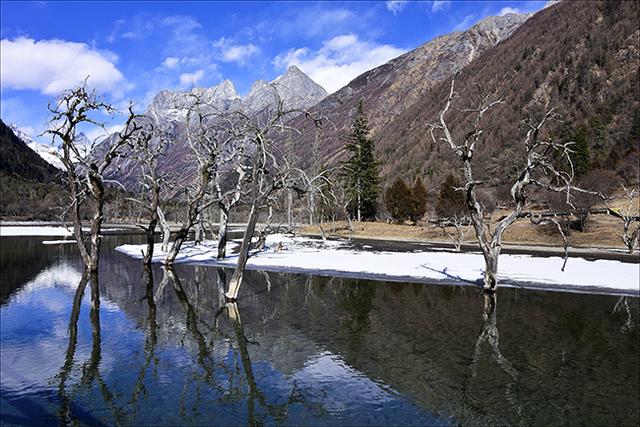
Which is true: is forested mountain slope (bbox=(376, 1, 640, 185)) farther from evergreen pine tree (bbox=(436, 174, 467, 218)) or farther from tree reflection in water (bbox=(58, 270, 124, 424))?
tree reflection in water (bbox=(58, 270, 124, 424))

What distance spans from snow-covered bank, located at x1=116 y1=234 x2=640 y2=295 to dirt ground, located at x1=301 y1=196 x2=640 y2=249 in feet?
54.9

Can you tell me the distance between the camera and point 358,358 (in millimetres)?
12109

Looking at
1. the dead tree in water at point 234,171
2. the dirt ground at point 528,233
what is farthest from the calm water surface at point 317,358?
the dirt ground at point 528,233

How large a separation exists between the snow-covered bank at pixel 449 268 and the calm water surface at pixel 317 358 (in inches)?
109

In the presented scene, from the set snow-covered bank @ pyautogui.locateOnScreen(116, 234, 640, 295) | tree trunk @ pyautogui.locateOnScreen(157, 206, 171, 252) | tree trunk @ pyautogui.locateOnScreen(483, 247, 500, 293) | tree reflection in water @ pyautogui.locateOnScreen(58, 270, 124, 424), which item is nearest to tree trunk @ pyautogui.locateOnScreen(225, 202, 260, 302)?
tree reflection in water @ pyautogui.locateOnScreen(58, 270, 124, 424)

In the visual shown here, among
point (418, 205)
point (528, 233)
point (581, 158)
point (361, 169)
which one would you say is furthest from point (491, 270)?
point (581, 158)

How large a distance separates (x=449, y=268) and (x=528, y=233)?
32743 millimetres

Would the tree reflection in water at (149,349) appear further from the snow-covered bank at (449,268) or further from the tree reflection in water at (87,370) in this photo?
the snow-covered bank at (449,268)

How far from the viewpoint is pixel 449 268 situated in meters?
28.6

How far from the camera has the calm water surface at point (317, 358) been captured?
8953 mm

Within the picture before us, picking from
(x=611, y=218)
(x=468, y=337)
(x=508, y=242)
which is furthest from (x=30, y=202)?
(x=468, y=337)

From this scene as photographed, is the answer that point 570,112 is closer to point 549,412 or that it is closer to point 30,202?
point 549,412

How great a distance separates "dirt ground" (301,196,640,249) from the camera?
5094cm

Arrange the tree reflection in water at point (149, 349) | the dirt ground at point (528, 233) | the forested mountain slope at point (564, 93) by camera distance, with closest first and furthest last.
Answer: the tree reflection in water at point (149, 349), the dirt ground at point (528, 233), the forested mountain slope at point (564, 93)
